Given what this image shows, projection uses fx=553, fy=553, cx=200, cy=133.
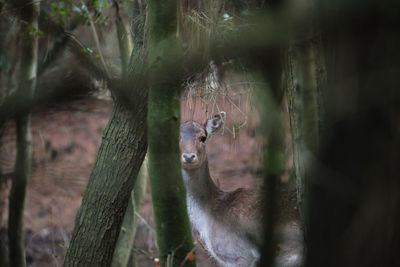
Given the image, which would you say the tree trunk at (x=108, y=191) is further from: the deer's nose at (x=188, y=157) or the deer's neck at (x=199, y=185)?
the deer's neck at (x=199, y=185)

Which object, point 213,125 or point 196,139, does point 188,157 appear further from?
point 213,125

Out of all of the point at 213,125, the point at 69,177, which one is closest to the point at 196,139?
the point at 213,125

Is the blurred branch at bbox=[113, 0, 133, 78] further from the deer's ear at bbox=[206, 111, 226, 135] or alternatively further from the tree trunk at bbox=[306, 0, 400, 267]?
the tree trunk at bbox=[306, 0, 400, 267]

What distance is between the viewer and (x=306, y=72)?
2.70 meters

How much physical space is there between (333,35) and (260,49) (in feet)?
Answer: 1.43

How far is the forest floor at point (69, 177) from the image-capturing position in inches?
259

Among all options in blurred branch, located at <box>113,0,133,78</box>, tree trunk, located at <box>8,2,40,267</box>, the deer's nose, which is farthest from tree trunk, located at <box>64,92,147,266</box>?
blurred branch, located at <box>113,0,133,78</box>

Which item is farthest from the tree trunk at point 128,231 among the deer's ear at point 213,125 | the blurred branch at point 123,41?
the blurred branch at point 123,41

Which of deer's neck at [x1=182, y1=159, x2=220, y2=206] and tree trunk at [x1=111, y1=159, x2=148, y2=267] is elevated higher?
deer's neck at [x1=182, y1=159, x2=220, y2=206]

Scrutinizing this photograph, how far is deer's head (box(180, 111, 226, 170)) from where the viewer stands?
623 centimetres

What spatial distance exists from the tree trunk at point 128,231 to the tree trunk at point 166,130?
155 inches

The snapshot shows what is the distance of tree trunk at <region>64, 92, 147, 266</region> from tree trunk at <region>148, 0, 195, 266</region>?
86.1 inches

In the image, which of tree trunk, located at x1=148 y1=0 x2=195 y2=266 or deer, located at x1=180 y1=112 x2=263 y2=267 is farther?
deer, located at x1=180 y1=112 x2=263 y2=267

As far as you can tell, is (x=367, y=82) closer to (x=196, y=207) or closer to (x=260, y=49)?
(x=260, y=49)
